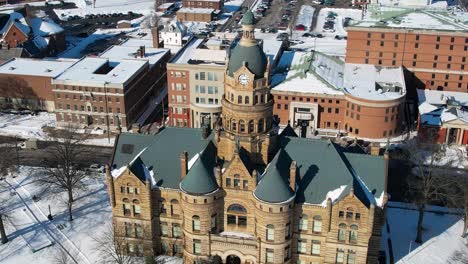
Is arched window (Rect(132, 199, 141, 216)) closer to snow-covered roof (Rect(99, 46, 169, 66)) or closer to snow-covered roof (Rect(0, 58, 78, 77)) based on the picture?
snow-covered roof (Rect(0, 58, 78, 77))

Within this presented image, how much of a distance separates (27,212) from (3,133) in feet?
134

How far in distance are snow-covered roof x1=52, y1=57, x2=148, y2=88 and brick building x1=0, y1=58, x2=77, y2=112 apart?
5972 mm

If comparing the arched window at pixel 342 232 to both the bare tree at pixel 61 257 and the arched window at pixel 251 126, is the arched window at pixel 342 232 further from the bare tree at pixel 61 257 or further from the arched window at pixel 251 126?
the bare tree at pixel 61 257

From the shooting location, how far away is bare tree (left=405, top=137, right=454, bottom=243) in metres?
92.6

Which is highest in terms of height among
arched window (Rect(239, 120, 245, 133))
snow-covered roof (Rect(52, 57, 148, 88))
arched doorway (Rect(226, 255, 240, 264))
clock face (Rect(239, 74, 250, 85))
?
clock face (Rect(239, 74, 250, 85))

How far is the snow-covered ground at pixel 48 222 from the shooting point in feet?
294

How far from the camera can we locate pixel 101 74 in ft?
463

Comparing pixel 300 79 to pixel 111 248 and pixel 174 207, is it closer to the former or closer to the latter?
pixel 174 207

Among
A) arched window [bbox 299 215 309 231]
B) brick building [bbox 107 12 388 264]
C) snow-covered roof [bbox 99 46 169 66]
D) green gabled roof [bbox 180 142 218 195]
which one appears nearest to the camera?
brick building [bbox 107 12 388 264]

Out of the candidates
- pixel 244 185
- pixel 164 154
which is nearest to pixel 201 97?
pixel 164 154

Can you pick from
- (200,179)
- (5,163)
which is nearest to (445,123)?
(200,179)

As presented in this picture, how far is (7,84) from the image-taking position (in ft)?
472

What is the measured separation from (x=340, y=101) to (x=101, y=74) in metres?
60.5

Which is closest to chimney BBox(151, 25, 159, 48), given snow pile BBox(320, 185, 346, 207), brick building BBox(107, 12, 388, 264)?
brick building BBox(107, 12, 388, 264)
